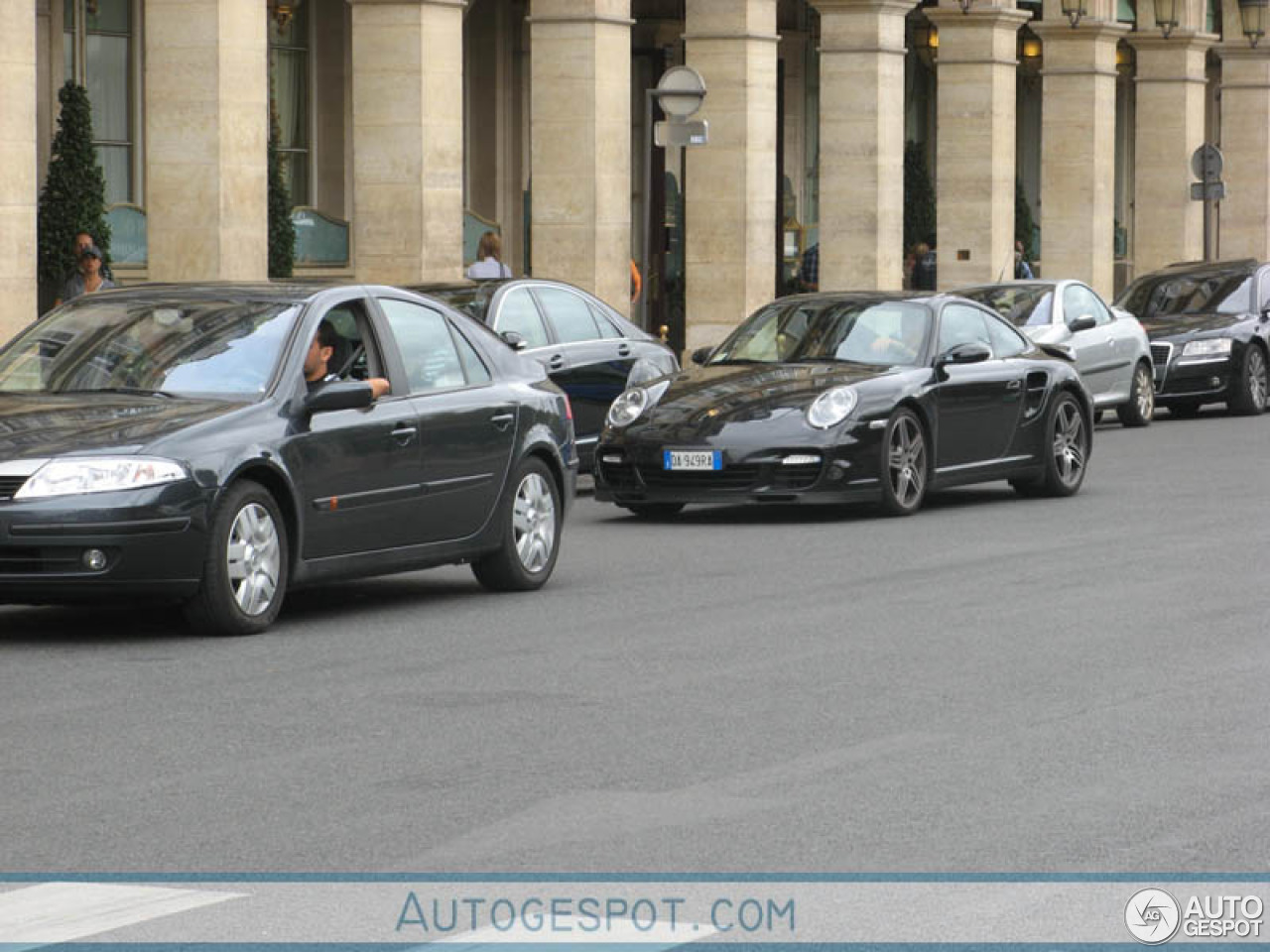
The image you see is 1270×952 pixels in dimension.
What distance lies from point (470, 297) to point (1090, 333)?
946 centimetres

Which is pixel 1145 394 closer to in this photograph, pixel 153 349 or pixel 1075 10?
pixel 1075 10

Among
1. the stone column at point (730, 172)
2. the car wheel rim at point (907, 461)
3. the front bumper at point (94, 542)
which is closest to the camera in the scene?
the front bumper at point (94, 542)

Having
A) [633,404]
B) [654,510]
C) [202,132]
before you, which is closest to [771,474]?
[633,404]

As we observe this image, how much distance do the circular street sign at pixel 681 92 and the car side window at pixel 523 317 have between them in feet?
20.7

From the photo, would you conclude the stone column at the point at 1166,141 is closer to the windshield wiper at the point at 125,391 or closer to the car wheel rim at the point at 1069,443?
the car wheel rim at the point at 1069,443

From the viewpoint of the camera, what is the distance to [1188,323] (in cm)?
2948

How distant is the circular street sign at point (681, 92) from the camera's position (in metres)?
24.9

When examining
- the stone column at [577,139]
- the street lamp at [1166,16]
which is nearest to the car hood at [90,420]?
the stone column at [577,139]

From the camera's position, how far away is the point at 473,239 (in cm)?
3462

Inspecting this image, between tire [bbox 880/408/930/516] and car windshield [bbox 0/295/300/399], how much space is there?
570cm

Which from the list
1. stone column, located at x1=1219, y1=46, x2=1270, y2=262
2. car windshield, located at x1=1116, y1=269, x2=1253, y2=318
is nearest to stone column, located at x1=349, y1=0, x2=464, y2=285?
car windshield, located at x1=1116, y1=269, x2=1253, y2=318

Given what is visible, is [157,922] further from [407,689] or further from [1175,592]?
[1175,592]

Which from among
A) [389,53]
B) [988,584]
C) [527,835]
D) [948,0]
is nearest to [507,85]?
[948,0]

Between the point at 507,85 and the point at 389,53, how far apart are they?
382 inches
